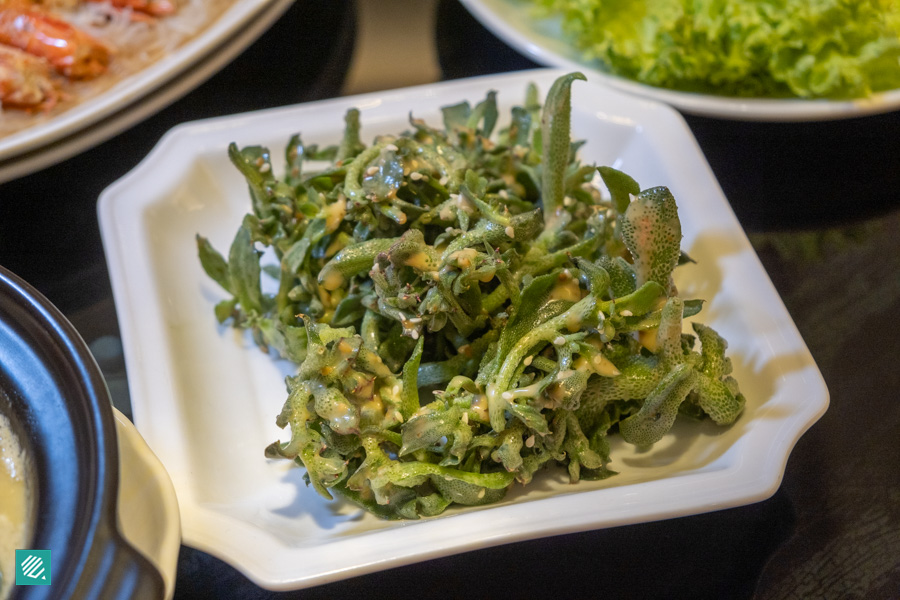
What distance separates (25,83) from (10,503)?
124 centimetres

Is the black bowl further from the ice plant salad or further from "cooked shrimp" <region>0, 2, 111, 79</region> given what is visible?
"cooked shrimp" <region>0, 2, 111, 79</region>

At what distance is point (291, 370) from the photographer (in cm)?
113

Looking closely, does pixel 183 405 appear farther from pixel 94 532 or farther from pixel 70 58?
pixel 70 58

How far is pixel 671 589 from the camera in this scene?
3.16 feet

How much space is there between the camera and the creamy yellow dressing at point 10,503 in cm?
66

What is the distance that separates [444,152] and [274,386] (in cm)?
48

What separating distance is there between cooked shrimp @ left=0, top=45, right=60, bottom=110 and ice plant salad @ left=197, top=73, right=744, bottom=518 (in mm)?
798

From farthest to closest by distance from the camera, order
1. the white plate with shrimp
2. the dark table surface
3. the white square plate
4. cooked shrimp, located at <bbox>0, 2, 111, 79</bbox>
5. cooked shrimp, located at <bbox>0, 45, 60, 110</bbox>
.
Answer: cooked shrimp, located at <bbox>0, 2, 111, 79</bbox> → cooked shrimp, located at <bbox>0, 45, 60, 110</bbox> → the white plate with shrimp → the dark table surface → the white square plate

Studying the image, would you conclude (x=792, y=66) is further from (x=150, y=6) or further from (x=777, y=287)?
(x=150, y=6)

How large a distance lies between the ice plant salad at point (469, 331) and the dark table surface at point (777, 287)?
16 cm

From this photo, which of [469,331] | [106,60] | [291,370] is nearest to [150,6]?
[106,60]

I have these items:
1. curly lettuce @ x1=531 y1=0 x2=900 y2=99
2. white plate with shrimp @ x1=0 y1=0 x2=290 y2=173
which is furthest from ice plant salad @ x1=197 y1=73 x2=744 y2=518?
curly lettuce @ x1=531 y1=0 x2=900 y2=99

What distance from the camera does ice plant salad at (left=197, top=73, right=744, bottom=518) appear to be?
85 cm

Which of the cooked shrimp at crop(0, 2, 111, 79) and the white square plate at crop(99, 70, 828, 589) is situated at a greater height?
the cooked shrimp at crop(0, 2, 111, 79)
